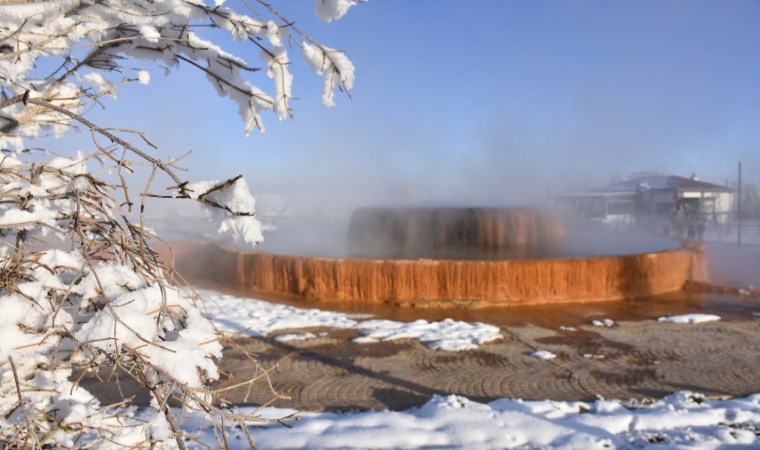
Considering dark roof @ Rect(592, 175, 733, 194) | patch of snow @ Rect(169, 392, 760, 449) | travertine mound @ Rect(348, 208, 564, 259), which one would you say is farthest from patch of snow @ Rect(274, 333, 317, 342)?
dark roof @ Rect(592, 175, 733, 194)

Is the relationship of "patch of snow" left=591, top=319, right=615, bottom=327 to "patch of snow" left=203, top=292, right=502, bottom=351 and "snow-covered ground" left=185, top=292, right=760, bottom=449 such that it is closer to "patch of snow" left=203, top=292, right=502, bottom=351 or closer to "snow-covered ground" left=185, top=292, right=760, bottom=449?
"patch of snow" left=203, top=292, right=502, bottom=351

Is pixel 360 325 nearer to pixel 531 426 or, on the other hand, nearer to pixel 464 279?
pixel 464 279

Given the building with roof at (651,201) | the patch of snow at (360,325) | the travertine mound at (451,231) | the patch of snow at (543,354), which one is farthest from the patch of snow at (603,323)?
the building with roof at (651,201)

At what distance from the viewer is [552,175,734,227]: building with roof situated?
102 ft

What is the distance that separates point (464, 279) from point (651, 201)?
28.1m

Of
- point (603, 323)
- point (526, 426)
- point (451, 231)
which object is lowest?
point (603, 323)

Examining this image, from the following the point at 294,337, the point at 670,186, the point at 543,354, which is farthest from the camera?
the point at 670,186

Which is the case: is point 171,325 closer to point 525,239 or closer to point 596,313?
point 596,313

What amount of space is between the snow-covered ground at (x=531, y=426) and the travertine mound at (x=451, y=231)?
855cm

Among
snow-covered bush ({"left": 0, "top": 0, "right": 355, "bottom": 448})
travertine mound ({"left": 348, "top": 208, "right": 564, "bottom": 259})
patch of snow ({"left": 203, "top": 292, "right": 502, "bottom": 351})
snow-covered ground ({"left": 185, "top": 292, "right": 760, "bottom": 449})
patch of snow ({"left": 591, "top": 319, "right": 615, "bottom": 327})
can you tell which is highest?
snow-covered bush ({"left": 0, "top": 0, "right": 355, "bottom": 448})

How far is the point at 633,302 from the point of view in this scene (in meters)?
10.1

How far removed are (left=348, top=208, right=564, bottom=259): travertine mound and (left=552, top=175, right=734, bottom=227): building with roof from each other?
14.7m

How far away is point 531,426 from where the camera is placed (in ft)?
14.2

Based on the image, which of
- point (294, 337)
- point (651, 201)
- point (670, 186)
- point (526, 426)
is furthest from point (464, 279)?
point (670, 186)
